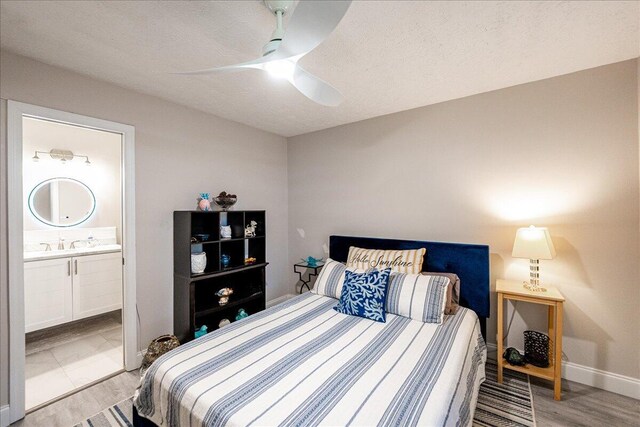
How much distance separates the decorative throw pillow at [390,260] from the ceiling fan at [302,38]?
164cm

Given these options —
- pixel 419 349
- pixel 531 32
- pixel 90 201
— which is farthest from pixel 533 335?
pixel 90 201

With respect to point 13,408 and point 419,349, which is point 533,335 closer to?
point 419,349

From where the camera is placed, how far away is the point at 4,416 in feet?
5.93

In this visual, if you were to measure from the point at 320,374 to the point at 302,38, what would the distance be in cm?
162

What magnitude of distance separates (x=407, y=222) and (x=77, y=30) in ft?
9.94

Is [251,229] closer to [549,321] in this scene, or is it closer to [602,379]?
[549,321]

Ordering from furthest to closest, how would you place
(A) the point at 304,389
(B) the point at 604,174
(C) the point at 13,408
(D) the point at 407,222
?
(D) the point at 407,222
(B) the point at 604,174
(C) the point at 13,408
(A) the point at 304,389

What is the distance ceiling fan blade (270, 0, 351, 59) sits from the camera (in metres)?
0.95

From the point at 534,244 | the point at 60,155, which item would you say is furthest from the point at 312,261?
the point at 60,155

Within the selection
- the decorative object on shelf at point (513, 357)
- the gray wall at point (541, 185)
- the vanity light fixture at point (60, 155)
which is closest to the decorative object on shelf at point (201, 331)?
the gray wall at point (541, 185)

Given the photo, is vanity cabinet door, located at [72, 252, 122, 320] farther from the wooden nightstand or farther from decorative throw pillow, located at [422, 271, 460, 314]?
the wooden nightstand

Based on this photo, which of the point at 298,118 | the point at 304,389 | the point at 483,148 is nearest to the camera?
the point at 304,389

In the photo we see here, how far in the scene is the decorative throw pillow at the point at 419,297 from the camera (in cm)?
212

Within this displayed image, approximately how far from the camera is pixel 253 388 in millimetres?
1345
